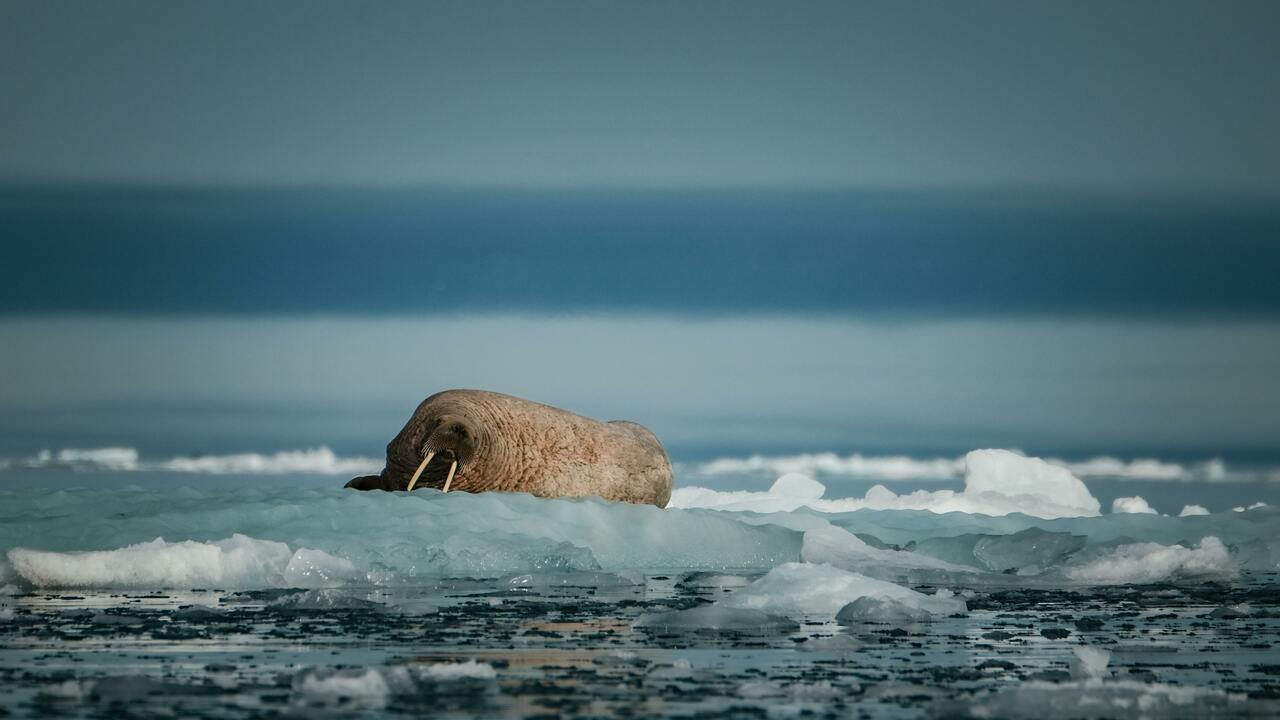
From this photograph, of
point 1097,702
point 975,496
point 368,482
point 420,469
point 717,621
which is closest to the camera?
point 1097,702

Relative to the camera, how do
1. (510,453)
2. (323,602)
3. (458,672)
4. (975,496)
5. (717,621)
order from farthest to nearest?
(975,496)
(510,453)
(323,602)
(717,621)
(458,672)

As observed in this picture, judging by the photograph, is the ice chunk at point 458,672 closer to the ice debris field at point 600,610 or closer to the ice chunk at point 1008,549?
the ice debris field at point 600,610

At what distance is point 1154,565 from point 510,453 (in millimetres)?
7612

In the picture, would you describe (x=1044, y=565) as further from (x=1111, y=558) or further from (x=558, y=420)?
(x=558, y=420)

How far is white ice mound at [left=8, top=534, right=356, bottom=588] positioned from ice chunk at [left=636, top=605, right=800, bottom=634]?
374 centimetres

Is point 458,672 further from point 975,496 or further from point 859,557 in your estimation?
point 975,496

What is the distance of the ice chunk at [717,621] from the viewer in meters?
7.94

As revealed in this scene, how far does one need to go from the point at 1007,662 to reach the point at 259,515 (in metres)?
8.33

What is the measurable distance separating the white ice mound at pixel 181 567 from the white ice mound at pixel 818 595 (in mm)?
3617

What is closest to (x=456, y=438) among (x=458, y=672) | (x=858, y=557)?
(x=858, y=557)

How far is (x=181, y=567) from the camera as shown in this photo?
1083 centimetres

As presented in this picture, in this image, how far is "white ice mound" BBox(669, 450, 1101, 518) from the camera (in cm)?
2486

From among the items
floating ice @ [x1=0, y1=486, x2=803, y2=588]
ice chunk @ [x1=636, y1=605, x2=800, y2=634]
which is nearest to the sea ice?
floating ice @ [x1=0, y1=486, x2=803, y2=588]

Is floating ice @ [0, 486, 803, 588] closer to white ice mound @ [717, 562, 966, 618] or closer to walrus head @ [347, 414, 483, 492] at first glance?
walrus head @ [347, 414, 483, 492]
